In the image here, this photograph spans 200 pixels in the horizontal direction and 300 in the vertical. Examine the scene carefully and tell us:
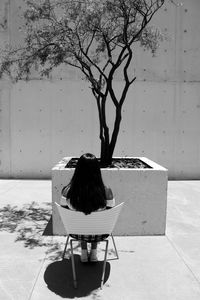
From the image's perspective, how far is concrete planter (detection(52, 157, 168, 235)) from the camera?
14.9 feet

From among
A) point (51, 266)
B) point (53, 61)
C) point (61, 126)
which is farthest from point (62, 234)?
point (61, 126)

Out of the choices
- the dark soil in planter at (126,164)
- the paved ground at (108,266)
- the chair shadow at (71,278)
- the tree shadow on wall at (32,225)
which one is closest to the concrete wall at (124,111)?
the tree shadow on wall at (32,225)

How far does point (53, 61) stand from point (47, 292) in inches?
133

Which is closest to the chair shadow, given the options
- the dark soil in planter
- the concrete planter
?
the concrete planter

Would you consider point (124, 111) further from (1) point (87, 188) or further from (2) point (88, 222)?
(2) point (88, 222)

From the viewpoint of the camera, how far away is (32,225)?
5000mm

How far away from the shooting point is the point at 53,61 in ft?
17.3

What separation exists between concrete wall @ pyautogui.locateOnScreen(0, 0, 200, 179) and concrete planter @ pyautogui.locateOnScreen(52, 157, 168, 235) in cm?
435

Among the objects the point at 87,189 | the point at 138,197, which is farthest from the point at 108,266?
the point at 138,197

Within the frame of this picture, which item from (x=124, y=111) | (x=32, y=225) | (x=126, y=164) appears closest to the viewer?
(x=32, y=225)

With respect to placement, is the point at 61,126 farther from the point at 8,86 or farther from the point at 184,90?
the point at 184,90

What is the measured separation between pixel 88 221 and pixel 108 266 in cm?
74

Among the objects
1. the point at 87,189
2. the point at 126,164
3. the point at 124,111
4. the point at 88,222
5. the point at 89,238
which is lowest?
the point at 89,238

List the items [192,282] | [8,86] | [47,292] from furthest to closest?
1. [8,86]
2. [192,282]
3. [47,292]
